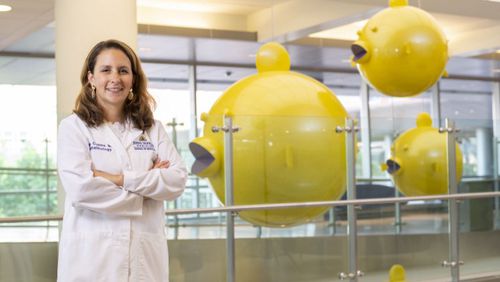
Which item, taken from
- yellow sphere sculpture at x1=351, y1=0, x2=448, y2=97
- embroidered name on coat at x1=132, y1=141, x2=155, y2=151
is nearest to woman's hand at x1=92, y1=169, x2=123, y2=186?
embroidered name on coat at x1=132, y1=141, x2=155, y2=151

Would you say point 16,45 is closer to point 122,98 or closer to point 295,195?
point 295,195

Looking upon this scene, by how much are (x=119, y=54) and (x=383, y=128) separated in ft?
17.2

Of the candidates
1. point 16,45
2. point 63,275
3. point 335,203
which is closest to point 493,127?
point 335,203

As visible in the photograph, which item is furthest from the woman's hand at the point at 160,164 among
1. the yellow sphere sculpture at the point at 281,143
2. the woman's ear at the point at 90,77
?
the yellow sphere sculpture at the point at 281,143

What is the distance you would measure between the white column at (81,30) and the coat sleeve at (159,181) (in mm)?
1844

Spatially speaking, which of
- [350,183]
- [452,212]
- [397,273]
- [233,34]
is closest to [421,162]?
[452,212]

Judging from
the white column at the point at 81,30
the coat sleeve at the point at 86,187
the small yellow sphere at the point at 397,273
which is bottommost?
the small yellow sphere at the point at 397,273

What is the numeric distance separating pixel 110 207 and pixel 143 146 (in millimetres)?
247

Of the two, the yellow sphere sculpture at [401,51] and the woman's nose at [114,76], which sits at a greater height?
the yellow sphere sculpture at [401,51]

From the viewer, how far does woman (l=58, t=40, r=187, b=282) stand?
258 cm

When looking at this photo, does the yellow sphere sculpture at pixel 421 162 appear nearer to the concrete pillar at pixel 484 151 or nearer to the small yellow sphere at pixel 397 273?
the concrete pillar at pixel 484 151

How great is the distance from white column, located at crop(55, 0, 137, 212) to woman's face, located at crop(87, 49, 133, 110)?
172 cm

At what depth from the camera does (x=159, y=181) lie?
2.63 metres

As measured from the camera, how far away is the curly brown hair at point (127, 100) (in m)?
2.70
